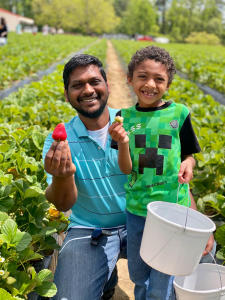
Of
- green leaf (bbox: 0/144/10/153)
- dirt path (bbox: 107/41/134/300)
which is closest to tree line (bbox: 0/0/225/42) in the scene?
dirt path (bbox: 107/41/134/300)

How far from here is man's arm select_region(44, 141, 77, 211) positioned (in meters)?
1.63

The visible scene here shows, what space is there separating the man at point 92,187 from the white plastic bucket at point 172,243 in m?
0.53

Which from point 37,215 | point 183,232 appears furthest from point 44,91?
point 183,232

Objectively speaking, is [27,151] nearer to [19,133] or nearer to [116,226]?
[19,133]

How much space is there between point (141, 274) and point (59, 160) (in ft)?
3.02

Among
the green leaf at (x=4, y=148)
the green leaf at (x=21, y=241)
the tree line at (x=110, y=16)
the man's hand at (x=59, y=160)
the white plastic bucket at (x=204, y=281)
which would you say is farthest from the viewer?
the tree line at (x=110, y=16)

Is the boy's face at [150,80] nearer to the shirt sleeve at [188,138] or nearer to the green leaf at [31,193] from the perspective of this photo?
the shirt sleeve at [188,138]

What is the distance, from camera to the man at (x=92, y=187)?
2160 mm

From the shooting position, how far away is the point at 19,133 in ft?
11.1

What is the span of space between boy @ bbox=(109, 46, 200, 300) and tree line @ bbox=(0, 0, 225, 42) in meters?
82.9

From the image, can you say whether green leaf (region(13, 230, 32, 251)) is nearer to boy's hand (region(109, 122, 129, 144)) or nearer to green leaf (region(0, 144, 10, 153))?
boy's hand (region(109, 122, 129, 144))

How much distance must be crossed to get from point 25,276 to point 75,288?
0.36 metres

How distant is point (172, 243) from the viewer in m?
1.58

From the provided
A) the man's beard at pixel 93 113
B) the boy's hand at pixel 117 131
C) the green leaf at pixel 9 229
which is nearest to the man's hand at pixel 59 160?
the boy's hand at pixel 117 131
